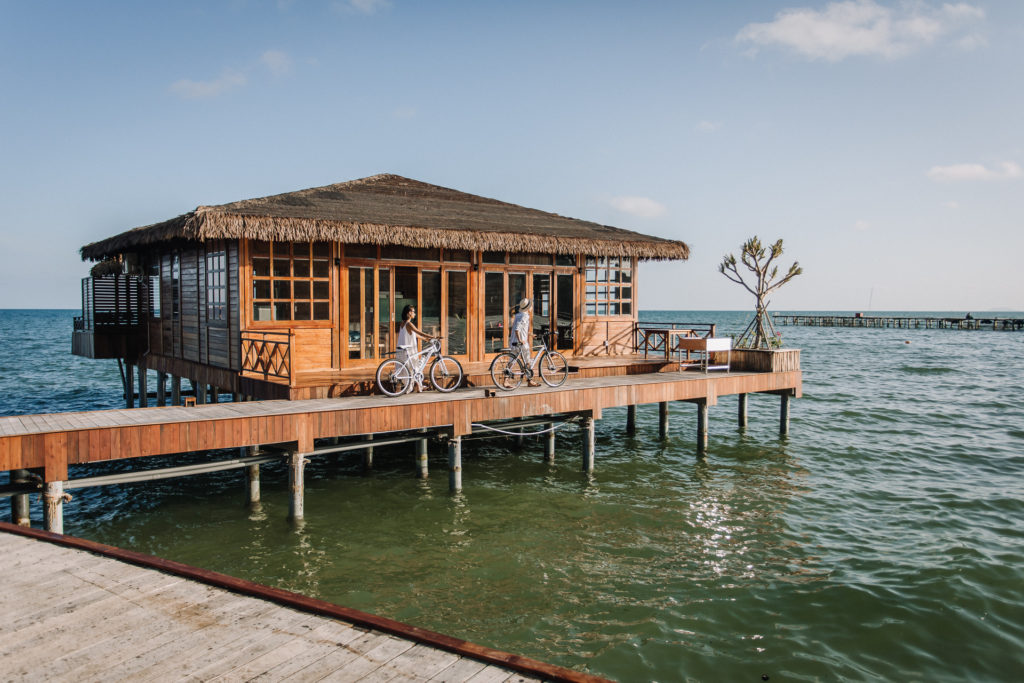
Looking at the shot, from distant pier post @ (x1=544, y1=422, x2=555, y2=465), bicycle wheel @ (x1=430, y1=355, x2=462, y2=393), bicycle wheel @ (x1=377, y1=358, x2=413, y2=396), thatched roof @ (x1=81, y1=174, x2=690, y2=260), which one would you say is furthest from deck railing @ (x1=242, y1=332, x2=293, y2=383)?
distant pier post @ (x1=544, y1=422, x2=555, y2=465)

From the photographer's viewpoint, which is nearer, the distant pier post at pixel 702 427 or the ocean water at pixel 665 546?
the ocean water at pixel 665 546

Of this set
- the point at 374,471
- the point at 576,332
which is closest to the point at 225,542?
the point at 374,471

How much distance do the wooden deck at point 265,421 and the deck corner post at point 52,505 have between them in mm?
99

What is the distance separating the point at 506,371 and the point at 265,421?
452 cm

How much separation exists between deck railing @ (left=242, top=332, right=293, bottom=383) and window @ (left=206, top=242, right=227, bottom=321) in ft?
3.94

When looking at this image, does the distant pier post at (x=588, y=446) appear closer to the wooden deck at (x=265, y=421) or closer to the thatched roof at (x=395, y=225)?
the wooden deck at (x=265, y=421)

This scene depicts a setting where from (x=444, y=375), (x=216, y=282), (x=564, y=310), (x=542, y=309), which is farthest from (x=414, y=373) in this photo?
(x=564, y=310)

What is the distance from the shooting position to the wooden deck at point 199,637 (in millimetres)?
4008

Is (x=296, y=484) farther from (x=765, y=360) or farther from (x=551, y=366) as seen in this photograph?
(x=765, y=360)

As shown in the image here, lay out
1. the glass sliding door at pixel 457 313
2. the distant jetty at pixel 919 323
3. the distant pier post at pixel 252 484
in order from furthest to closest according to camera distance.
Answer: the distant jetty at pixel 919 323, the glass sliding door at pixel 457 313, the distant pier post at pixel 252 484

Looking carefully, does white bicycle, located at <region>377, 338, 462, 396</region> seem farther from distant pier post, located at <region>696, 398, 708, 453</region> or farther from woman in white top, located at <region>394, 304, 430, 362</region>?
distant pier post, located at <region>696, 398, 708, 453</region>

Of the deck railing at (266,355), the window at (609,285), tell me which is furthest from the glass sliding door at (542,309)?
the deck railing at (266,355)

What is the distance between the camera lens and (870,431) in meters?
20.2

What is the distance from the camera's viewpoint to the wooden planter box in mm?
16797
